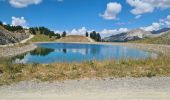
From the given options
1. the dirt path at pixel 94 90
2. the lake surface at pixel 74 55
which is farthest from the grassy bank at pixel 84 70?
the lake surface at pixel 74 55

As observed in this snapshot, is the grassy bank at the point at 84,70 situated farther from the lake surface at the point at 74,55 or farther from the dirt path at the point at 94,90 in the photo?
the lake surface at the point at 74,55

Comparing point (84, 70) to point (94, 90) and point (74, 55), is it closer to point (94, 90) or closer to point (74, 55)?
point (94, 90)

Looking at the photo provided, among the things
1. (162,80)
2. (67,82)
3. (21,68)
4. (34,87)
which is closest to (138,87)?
(162,80)

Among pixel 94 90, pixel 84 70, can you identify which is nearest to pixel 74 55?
pixel 84 70

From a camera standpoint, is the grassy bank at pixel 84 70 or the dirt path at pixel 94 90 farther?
the grassy bank at pixel 84 70

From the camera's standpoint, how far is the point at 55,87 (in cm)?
1500

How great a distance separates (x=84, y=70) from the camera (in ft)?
63.8

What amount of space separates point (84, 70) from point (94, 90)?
17.7 feet

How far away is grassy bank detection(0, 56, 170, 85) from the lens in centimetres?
1764

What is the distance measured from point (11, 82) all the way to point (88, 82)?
4.03 metres

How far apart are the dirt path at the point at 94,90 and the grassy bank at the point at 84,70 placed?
1.20 metres

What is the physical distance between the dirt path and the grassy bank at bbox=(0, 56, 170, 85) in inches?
47.1

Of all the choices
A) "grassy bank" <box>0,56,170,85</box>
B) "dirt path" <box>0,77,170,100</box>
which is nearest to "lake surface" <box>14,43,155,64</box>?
"grassy bank" <box>0,56,170,85</box>

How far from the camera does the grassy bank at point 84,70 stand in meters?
17.6
